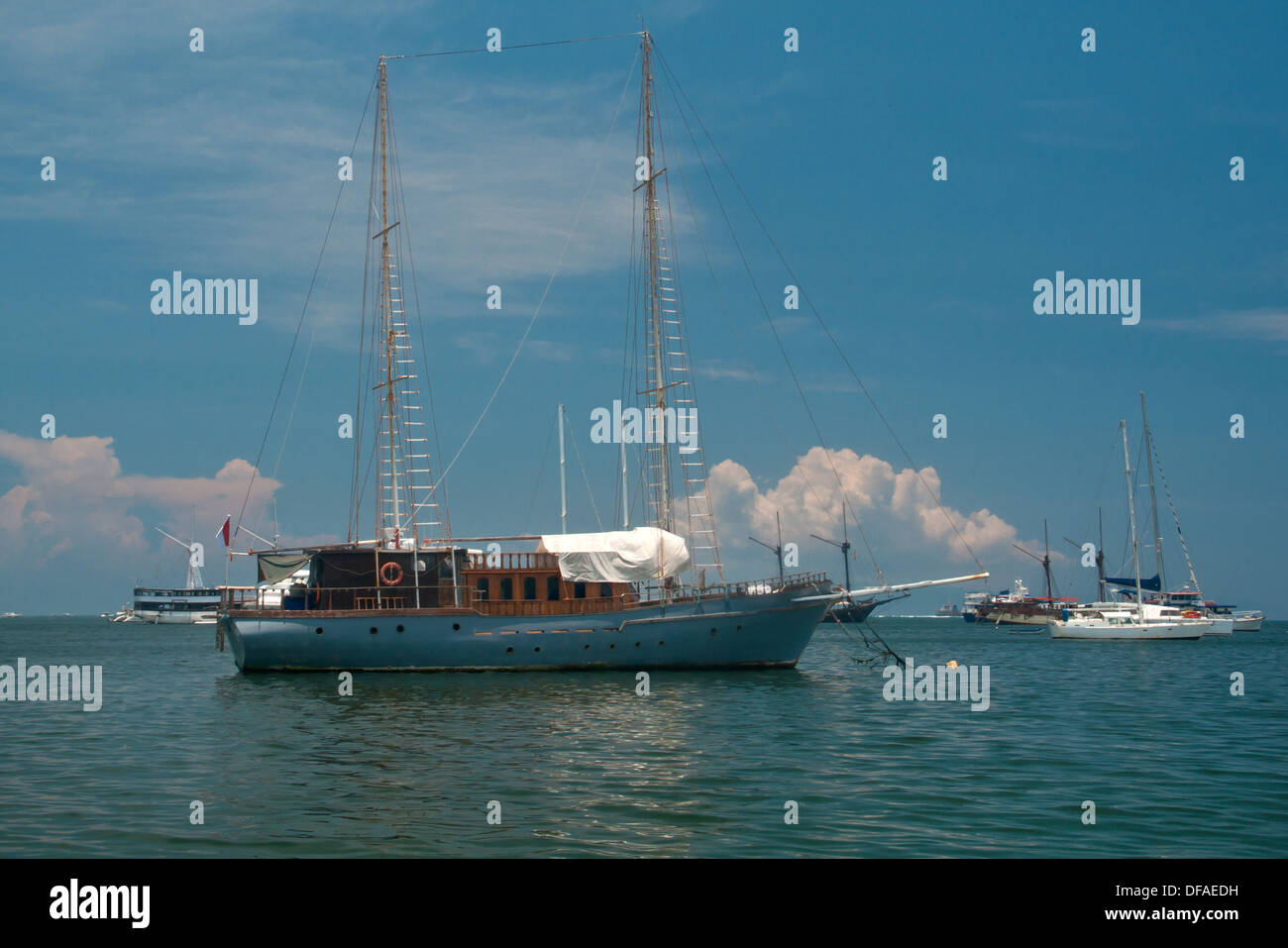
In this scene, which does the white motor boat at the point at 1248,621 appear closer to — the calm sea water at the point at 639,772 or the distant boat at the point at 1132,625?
the distant boat at the point at 1132,625

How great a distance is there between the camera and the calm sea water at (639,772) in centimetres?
1576

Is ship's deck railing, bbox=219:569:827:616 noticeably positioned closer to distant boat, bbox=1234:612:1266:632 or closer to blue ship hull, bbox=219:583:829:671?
blue ship hull, bbox=219:583:829:671

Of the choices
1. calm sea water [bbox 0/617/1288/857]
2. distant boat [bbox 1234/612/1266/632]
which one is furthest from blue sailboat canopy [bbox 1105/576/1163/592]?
calm sea water [bbox 0/617/1288/857]

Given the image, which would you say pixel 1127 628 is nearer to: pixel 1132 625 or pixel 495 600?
pixel 1132 625

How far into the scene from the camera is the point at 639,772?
70.1ft

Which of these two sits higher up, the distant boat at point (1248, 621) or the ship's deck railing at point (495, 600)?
the ship's deck railing at point (495, 600)

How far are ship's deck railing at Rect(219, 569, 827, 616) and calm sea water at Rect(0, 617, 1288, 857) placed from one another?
4827mm

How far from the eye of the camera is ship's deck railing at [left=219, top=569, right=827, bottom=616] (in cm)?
4459

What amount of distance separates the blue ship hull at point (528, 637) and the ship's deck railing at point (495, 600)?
0.48m

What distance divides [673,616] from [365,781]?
966 inches

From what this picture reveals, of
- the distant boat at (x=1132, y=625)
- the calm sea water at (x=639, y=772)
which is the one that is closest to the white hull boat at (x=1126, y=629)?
the distant boat at (x=1132, y=625)
